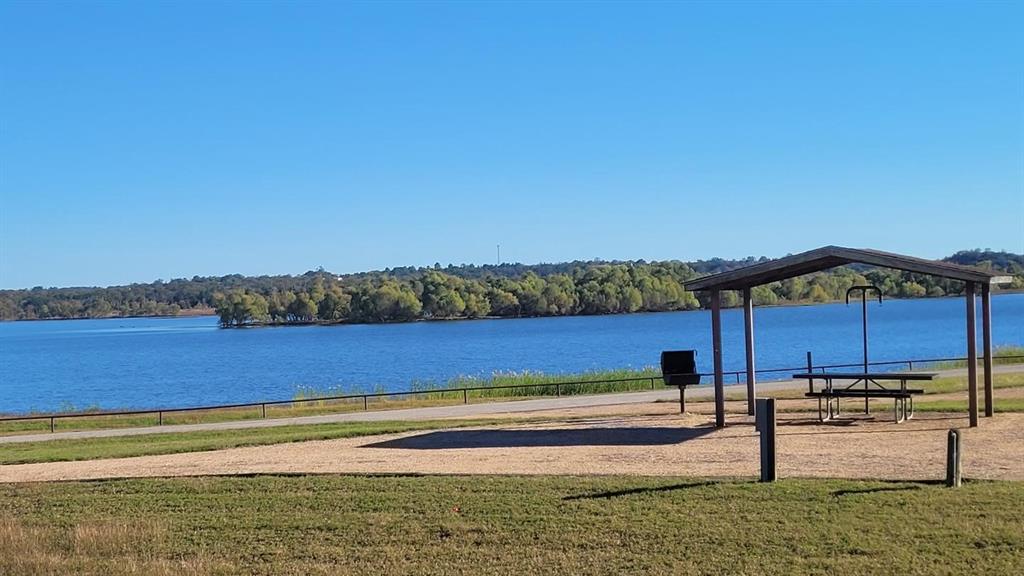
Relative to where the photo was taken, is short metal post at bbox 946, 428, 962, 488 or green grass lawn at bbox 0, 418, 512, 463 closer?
short metal post at bbox 946, 428, 962, 488

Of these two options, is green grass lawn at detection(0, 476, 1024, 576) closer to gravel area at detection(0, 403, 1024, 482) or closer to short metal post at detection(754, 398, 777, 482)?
short metal post at detection(754, 398, 777, 482)

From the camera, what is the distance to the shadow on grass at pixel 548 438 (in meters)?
17.1

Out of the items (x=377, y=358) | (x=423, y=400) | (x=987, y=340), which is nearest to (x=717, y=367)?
(x=987, y=340)

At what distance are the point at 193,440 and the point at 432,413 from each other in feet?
23.0

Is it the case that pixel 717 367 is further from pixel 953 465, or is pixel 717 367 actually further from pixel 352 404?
pixel 352 404

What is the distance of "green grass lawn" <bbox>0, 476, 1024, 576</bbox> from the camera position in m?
9.20

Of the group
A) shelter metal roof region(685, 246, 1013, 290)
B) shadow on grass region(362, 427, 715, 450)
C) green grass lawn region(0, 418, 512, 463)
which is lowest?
green grass lawn region(0, 418, 512, 463)

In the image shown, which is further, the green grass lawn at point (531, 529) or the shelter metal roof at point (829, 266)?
the shelter metal roof at point (829, 266)

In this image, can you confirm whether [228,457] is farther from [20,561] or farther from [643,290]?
[643,290]

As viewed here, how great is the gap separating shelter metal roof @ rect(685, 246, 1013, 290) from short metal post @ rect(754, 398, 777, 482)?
591 centimetres

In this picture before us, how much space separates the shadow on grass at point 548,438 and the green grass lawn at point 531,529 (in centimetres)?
396

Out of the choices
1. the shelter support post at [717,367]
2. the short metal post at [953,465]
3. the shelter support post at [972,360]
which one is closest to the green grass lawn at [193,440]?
the shelter support post at [717,367]

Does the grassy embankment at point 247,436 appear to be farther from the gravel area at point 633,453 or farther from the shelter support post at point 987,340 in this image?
the shelter support post at point 987,340

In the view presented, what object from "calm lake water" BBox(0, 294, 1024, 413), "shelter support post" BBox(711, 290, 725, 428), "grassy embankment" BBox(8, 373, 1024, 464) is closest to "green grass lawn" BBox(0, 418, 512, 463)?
"grassy embankment" BBox(8, 373, 1024, 464)
